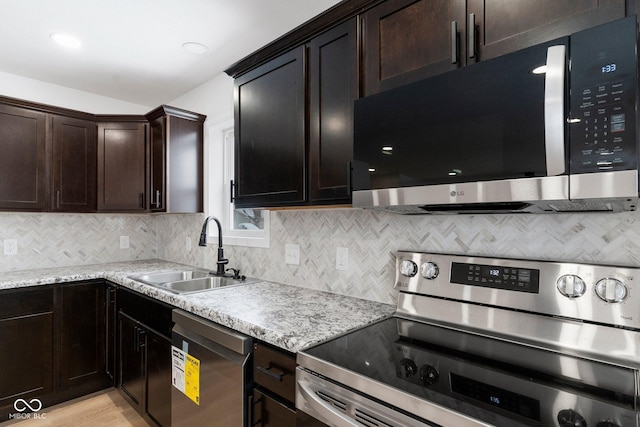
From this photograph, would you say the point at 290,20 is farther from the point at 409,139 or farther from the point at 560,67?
the point at 560,67

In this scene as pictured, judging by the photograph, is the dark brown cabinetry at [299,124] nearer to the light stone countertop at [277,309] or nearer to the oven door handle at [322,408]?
the light stone countertop at [277,309]

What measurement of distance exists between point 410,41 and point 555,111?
592 millimetres

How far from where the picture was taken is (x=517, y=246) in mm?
1265

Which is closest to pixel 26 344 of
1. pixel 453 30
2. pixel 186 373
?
pixel 186 373

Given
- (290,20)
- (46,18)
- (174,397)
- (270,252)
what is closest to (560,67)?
(290,20)

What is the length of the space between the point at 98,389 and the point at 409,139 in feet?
9.83

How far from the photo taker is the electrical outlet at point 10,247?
2.71m

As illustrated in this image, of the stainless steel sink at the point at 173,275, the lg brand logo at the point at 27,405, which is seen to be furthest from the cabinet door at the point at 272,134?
the lg brand logo at the point at 27,405

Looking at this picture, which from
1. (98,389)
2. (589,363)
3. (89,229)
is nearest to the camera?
(589,363)

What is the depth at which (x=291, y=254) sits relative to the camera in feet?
7.04

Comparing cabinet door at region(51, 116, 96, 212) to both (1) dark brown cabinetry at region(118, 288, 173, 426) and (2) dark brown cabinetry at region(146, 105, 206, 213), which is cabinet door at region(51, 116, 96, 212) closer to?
(2) dark brown cabinetry at region(146, 105, 206, 213)

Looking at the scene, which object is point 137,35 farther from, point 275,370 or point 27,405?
point 27,405

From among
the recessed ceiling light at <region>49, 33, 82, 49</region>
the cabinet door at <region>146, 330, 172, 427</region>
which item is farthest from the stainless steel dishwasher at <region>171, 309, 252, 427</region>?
the recessed ceiling light at <region>49, 33, 82, 49</region>

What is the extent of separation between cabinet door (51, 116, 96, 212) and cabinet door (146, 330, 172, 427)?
1.47m
